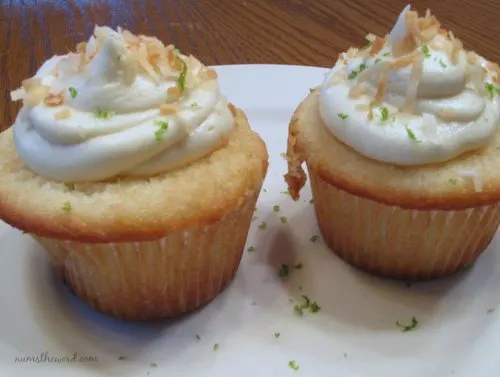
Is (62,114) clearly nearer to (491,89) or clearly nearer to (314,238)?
(314,238)

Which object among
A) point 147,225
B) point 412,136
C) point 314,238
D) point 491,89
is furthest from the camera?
point 314,238

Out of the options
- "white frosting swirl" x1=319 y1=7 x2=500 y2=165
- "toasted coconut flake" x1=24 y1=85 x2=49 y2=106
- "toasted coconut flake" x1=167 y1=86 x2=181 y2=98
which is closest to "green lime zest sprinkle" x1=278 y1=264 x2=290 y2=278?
"white frosting swirl" x1=319 y1=7 x2=500 y2=165

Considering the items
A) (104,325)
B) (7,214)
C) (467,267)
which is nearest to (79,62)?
(7,214)

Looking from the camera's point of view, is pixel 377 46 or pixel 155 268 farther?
pixel 377 46

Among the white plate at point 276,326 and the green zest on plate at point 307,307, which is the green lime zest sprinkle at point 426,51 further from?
the green zest on plate at point 307,307

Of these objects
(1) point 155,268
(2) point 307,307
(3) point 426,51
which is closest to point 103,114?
(1) point 155,268

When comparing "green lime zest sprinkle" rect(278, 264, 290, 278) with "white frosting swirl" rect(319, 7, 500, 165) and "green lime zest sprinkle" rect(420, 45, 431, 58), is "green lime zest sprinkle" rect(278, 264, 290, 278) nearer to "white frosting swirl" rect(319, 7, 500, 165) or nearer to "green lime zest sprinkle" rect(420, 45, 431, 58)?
"white frosting swirl" rect(319, 7, 500, 165)

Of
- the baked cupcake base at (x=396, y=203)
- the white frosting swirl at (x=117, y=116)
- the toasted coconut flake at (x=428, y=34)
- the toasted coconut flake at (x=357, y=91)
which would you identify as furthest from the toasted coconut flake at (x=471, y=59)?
the white frosting swirl at (x=117, y=116)
